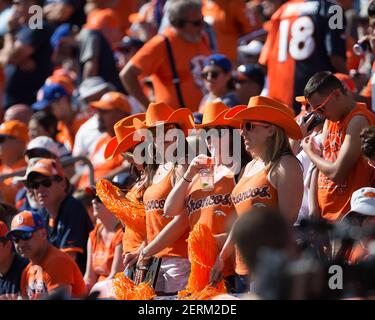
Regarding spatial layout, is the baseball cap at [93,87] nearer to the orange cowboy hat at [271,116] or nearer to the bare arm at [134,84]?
the bare arm at [134,84]

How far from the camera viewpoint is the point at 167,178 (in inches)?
307

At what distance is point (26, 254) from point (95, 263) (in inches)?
28.0

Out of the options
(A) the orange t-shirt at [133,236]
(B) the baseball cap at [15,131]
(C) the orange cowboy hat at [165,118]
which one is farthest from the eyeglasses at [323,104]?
(B) the baseball cap at [15,131]

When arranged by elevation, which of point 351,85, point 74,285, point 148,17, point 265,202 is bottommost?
point 74,285

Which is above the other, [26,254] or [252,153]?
[252,153]

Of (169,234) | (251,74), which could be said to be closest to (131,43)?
(251,74)

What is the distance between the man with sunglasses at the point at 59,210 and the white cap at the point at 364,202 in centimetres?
310

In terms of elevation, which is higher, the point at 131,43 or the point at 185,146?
the point at 131,43

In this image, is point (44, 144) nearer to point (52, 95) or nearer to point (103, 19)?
point (52, 95)

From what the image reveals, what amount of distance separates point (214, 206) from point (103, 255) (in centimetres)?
194

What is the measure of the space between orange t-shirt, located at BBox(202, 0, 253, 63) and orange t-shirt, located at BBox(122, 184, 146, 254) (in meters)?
3.99

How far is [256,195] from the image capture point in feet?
22.6
